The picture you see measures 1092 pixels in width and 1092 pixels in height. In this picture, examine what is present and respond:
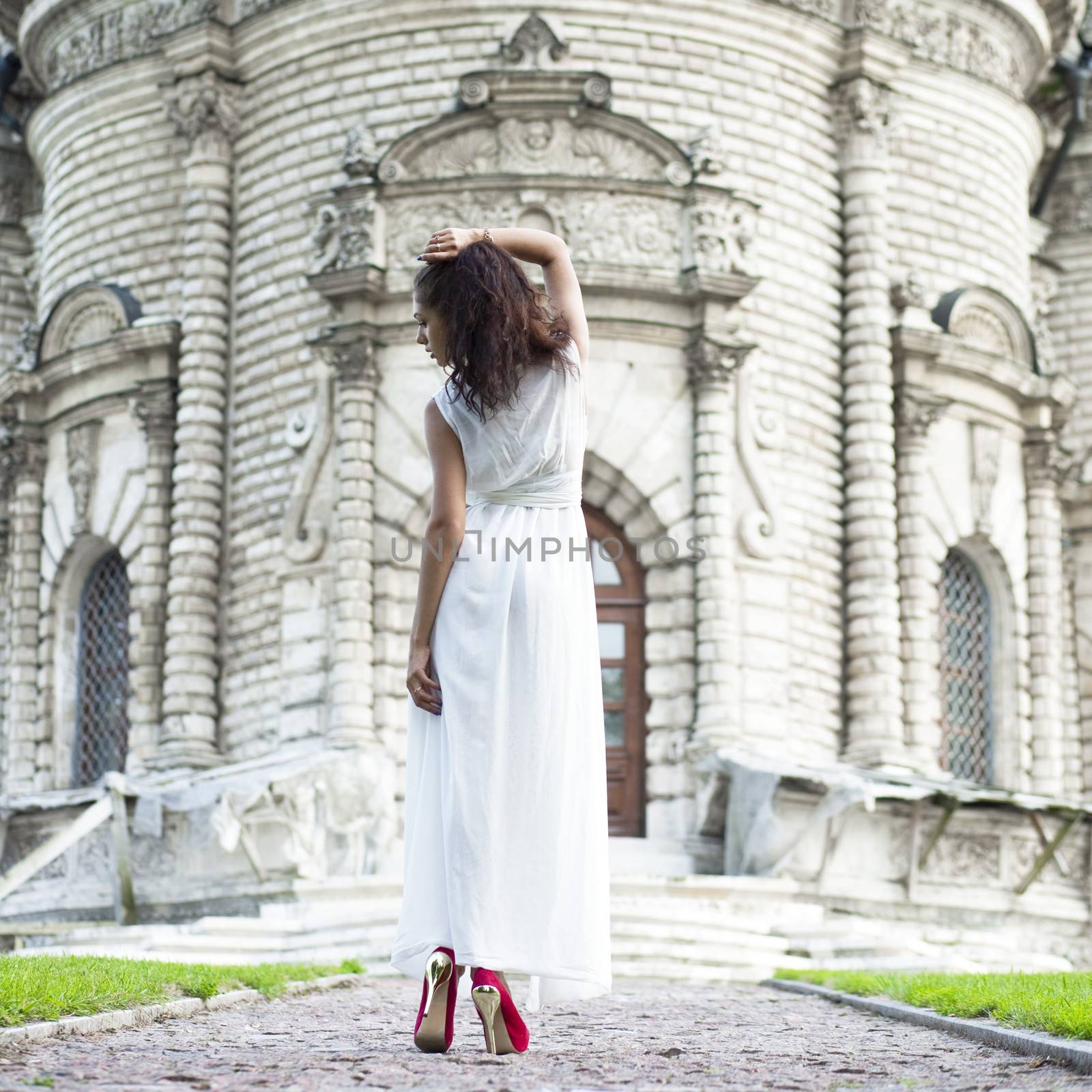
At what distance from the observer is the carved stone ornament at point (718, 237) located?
20875 millimetres

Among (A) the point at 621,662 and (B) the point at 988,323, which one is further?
(B) the point at 988,323

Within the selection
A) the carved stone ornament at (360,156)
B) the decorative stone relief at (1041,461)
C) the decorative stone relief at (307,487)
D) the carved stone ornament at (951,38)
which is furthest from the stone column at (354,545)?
the decorative stone relief at (1041,461)

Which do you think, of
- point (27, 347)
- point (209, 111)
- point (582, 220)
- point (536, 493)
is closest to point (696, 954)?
point (536, 493)

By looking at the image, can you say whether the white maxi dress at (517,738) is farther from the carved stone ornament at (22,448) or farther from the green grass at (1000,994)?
the carved stone ornament at (22,448)

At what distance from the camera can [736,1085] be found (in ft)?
18.6

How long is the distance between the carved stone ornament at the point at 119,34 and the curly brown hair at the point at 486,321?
17.6 m

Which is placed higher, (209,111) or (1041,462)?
(209,111)

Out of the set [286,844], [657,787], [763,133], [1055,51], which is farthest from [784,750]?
[1055,51]

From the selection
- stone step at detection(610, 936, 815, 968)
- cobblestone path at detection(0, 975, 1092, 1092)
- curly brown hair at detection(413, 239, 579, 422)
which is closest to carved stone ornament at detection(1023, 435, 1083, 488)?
stone step at detection(610, 936, 815, 968)

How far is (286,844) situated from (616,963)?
19.1 feet

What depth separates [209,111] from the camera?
2300 cm

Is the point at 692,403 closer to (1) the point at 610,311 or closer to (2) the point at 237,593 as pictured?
(1) the point at 610,311

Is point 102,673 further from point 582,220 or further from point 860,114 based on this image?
point 860,114

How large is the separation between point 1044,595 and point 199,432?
10.2 metres
